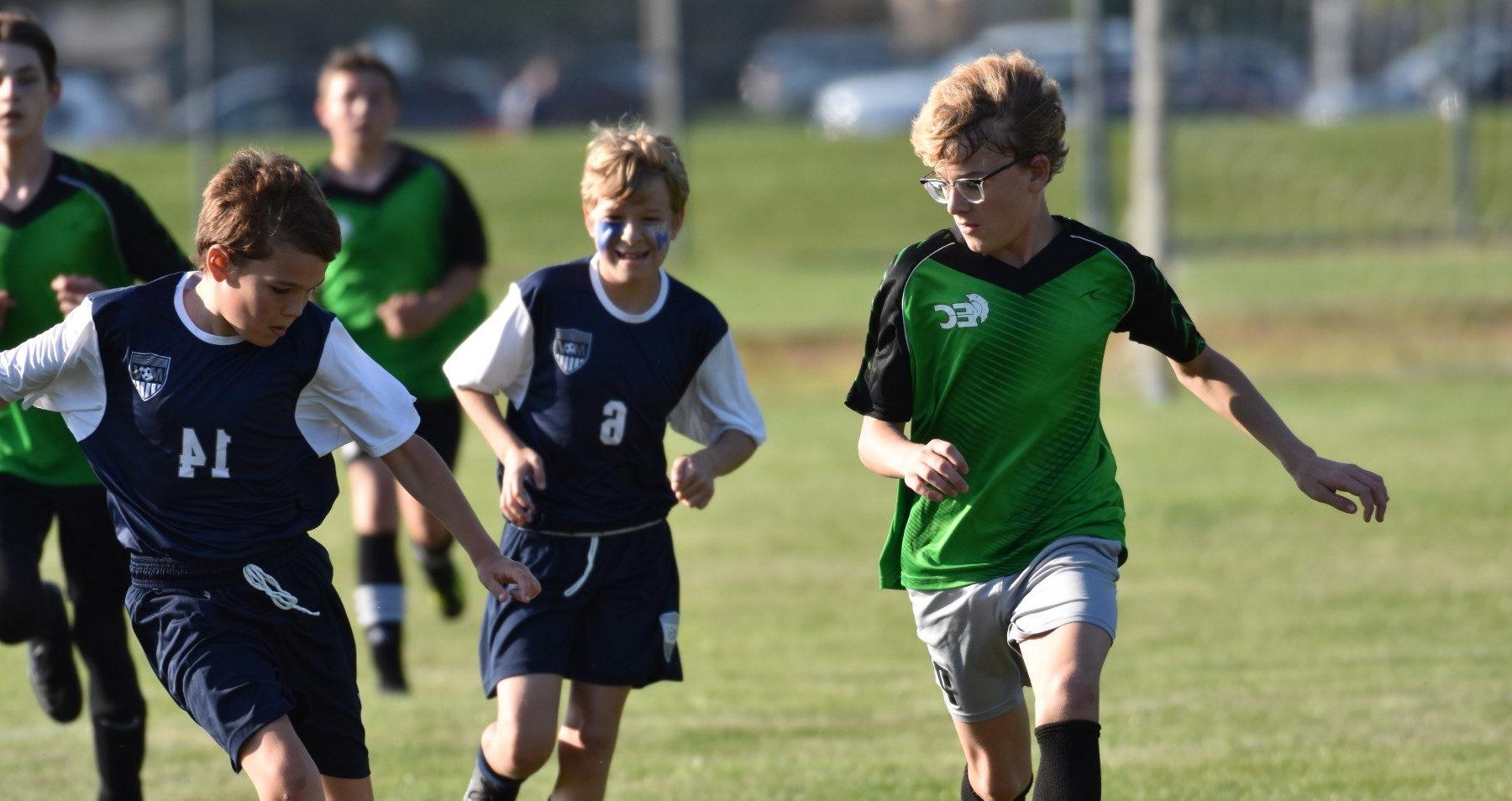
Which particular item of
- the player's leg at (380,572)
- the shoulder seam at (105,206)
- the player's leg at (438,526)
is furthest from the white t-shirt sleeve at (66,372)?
the player's leg at (380,572)

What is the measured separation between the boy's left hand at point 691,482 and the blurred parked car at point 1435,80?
46.5ft

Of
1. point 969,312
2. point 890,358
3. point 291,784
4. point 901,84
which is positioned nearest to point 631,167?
point 890,358

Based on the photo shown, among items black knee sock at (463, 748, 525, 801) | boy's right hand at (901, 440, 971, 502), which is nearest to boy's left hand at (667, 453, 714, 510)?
→ boy's right hand at (901, 440, 971, 502)

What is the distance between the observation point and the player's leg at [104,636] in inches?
199

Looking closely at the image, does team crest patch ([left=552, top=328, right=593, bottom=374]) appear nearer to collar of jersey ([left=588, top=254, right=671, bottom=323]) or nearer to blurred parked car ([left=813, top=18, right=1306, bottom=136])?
collar of jersey ([left=588, top=254, right=671, bottom=323])

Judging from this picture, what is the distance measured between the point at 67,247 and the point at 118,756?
1.37 m

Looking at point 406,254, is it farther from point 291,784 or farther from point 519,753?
point 291,784

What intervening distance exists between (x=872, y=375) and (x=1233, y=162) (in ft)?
46.8

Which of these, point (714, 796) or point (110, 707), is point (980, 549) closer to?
point (714, 796)

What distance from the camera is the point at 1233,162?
58.0 feet

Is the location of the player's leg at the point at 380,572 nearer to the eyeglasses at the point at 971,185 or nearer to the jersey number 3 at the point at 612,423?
the jersey number 3 at the point at 612,423

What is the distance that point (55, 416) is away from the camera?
506 cm

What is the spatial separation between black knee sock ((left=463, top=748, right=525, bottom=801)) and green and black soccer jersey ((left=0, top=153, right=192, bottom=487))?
4.55 ft

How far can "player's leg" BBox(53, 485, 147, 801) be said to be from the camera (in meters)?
5.04
